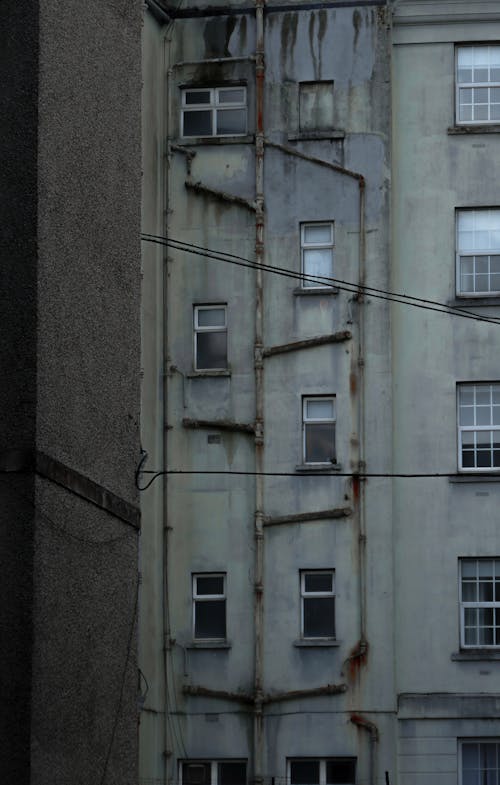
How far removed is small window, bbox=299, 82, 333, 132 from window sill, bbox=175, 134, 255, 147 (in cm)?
102

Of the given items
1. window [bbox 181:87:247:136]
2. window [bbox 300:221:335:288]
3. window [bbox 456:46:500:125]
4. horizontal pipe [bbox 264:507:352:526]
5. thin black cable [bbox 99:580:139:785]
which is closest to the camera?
thin black cable [bbox 99:580:139:785]

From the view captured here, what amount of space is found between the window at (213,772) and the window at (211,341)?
23.4ft

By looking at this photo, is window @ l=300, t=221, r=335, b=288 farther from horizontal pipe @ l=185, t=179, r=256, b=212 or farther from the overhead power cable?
horizontal pipe @ l=185, t=179, r=256, b=212

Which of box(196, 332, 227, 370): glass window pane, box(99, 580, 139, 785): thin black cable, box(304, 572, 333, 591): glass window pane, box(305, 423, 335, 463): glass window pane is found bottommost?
box(99, 580, 139, 785): thin black cable

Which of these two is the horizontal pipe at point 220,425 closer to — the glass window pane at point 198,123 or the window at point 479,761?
the glass window pane at point 198,123

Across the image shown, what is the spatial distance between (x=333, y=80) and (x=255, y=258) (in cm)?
370

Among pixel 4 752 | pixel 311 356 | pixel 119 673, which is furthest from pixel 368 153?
pixel 4 752

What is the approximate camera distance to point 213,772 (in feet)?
104

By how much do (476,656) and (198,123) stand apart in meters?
11.1

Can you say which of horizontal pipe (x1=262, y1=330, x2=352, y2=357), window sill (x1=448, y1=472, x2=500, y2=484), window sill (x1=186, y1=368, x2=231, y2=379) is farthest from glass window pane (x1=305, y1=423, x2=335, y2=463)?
window sill (x1=448, y1=472, x2=500, y2=484)

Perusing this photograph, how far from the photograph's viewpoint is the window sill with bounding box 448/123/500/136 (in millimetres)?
32781

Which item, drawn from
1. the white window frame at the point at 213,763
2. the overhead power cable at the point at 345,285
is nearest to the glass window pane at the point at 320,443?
the overhead power cable at the point at 345,285

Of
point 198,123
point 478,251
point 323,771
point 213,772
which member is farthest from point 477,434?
point 198,123

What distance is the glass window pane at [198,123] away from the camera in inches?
1315
